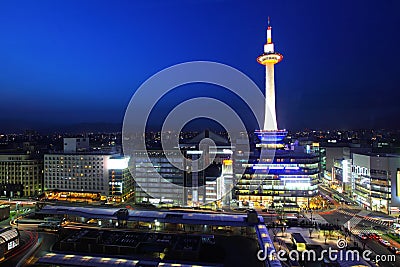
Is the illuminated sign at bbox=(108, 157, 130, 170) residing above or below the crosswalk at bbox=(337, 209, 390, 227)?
above

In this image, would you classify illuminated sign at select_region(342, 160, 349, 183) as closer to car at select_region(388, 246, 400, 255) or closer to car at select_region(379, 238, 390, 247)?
car at select_region(379, 238, 390, 247)

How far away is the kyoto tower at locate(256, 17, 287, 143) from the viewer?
3183 centimetres

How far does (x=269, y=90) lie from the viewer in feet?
113

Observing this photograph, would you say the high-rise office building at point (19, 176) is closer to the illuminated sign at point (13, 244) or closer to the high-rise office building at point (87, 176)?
the high-rise office building at point (87, 176)

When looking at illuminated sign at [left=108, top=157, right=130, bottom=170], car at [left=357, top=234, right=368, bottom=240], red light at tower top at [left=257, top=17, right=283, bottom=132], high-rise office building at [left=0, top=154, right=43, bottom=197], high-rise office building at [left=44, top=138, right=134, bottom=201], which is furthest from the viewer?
red light at tower top at [left=257, top=17, right=283, bottom=132]

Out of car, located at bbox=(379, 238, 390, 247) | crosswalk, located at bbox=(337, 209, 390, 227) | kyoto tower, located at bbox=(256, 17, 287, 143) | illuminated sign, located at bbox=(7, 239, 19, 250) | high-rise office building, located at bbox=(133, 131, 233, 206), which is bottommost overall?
crosswalk, located at bbox=(337, 209, 390, 227)

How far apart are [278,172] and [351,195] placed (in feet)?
28.4

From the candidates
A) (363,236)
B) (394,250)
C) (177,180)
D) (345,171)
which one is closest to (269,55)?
(345,171)

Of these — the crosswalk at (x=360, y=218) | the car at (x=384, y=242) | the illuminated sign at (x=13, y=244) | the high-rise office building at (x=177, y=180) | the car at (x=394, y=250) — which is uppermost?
the high-rise office building at (x=177, y=180)

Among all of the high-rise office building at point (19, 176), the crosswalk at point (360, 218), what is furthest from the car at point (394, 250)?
the high-rise office building at point (19, 176)

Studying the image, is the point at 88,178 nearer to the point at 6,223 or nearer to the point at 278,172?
the point at 6,223

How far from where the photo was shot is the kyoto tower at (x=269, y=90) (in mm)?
31828

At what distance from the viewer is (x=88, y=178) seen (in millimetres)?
28047

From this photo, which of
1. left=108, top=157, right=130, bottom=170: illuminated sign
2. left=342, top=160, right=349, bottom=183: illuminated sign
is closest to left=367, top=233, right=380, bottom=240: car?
left=342, top=160, right=349, bottom=183: illuminated sign
